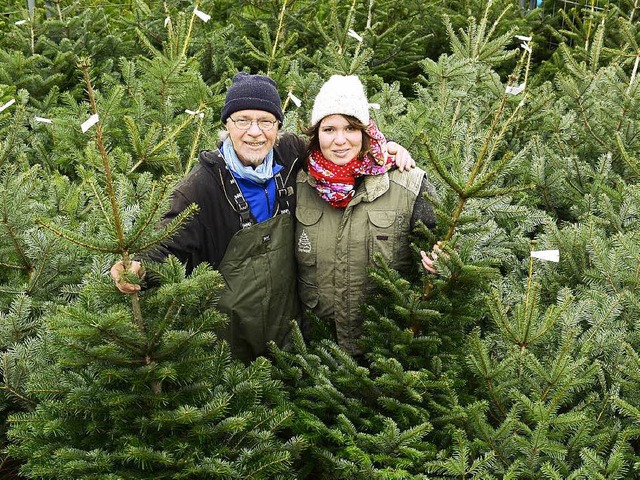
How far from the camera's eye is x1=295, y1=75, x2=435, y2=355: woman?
10.3ft

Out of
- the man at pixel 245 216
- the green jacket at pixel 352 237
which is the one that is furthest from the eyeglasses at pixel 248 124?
the green jacket at pixel 352 237

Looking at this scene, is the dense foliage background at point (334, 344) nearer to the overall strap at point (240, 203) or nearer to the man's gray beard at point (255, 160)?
the overall strap at point (240, 203)

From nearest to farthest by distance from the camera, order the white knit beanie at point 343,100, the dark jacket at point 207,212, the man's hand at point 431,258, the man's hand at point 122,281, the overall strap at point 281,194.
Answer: the man's hand at point 122,281
the man's hand at point 431,258
the dark jacket at point 207,212
the white knit beanie at point 343,100
the overall strap at point 281,194

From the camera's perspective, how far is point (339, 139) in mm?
3150

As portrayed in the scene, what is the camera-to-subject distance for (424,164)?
442cm

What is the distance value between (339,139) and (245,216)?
1.95ft

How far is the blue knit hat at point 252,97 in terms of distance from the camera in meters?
3.02

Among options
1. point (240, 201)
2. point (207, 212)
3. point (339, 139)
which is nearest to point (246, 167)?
point (240, 201)

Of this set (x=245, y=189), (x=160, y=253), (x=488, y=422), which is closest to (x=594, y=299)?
(x=488, y=422)

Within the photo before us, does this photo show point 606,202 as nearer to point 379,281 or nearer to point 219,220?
point 379,281

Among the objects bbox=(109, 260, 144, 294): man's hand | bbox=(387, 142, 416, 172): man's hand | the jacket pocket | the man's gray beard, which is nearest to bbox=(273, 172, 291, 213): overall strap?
the man's gray beard

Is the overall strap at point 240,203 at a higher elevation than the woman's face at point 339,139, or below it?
below

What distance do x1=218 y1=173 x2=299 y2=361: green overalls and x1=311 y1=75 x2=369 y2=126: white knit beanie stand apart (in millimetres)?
412

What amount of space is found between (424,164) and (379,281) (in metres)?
1.66
